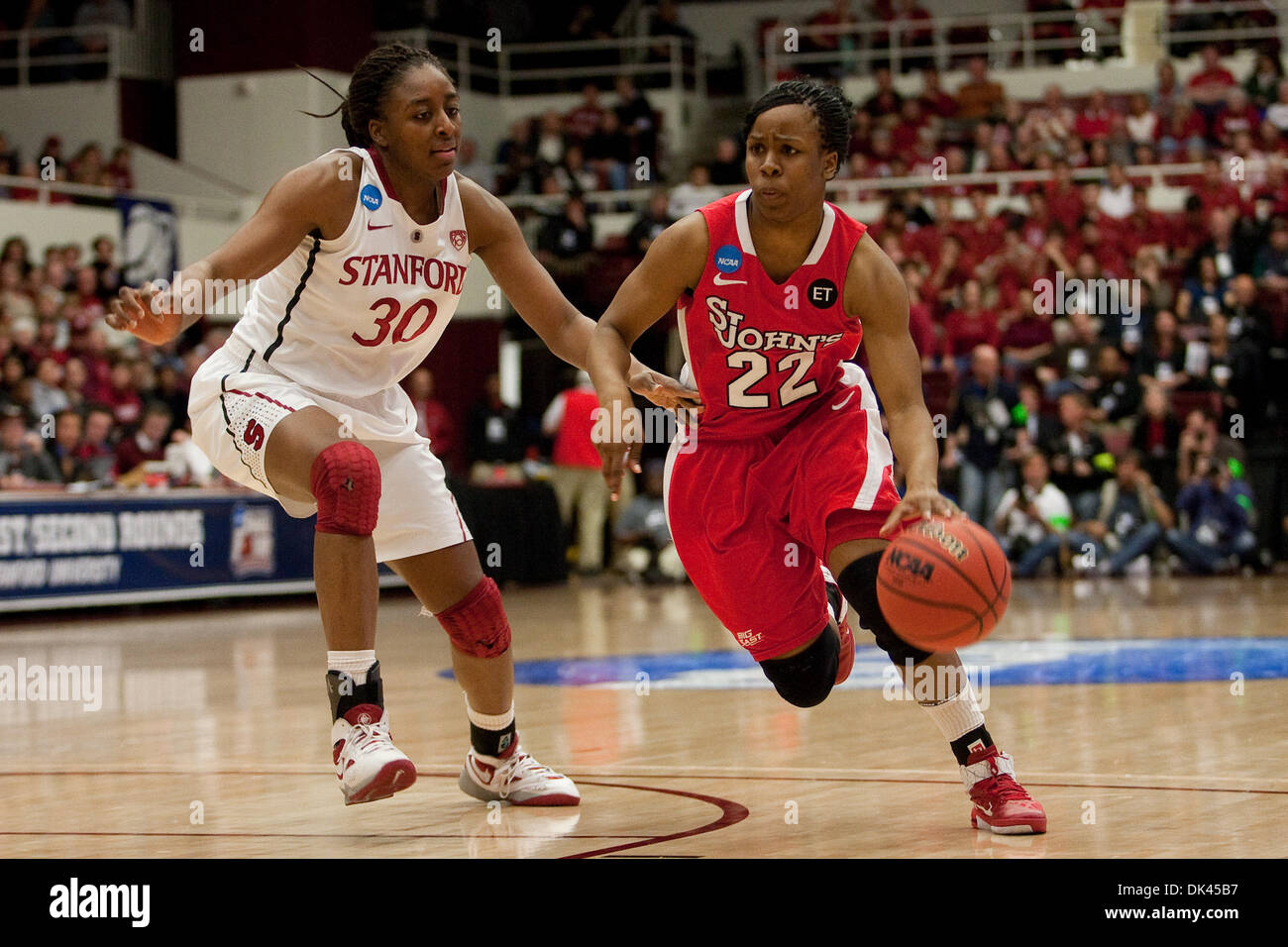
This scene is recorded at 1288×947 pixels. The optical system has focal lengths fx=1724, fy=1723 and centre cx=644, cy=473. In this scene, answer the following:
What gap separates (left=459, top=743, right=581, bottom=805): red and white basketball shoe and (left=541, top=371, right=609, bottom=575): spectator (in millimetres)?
10646

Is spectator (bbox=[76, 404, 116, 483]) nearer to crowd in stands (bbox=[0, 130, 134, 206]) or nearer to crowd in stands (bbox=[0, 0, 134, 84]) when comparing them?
crowd in stands (bbox=[0, 130, 134, 206])

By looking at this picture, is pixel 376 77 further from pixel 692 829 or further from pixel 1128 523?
pixel 1128 523

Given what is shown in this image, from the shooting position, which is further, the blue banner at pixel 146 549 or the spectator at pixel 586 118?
the spectator at pixel 586 118

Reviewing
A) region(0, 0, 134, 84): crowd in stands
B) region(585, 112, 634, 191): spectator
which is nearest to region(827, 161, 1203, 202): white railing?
region(585, 112, 634, 191): spectator

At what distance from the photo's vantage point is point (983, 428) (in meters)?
14.3

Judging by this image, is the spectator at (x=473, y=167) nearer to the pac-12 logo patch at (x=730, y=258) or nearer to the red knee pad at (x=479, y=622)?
the red knee pad at (x=479, y=622)

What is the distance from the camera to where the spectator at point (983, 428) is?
47.0ft

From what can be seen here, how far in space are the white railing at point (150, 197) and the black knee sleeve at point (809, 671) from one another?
12.4m

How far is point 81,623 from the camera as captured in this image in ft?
Result: 40.4

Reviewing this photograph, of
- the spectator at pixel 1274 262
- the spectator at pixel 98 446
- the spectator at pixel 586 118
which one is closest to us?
the spectator at pixel 98 446

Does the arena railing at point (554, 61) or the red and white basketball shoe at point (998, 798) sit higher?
the arena railing at point (554, 61)

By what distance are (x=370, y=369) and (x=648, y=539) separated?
35.2 ft

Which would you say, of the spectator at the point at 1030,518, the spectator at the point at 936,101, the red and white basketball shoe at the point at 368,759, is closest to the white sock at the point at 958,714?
the red and white basketball shoe at the point at 368,759

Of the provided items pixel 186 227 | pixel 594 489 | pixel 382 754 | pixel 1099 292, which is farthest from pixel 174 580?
pixel 382 754
